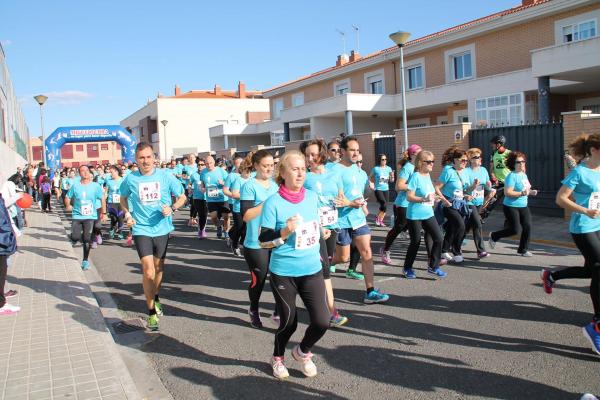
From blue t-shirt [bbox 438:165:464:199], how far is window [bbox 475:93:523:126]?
13.5 meters

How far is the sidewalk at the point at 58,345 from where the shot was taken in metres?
3.92

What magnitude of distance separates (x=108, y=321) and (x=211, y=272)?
2594 mm

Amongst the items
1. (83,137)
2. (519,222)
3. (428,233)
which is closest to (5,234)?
(428,233)

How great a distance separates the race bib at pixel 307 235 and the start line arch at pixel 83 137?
87.8 feet

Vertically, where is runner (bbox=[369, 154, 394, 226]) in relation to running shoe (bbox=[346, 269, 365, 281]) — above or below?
above

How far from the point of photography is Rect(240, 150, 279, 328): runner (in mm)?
5285

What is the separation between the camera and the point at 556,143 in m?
13.1

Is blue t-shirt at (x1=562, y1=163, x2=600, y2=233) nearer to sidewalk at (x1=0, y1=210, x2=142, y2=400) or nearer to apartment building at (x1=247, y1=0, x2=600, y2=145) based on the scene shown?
sidewalk at (x1=0, y1=210, x2=142, y2=400)

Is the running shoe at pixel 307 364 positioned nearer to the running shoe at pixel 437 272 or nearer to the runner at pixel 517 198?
the running shoe at pixel 437 272

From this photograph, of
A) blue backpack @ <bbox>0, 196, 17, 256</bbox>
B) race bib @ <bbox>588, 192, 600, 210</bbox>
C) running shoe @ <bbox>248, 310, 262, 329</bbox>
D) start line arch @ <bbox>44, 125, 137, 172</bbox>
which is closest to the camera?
race bib @ <bbox>588, 192, 600, 210</bbox>

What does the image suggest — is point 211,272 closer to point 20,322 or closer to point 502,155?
point 20,322

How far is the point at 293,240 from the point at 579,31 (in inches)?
783

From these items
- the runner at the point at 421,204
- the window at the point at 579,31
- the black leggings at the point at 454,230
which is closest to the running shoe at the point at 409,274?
the runner at the point at 421,204

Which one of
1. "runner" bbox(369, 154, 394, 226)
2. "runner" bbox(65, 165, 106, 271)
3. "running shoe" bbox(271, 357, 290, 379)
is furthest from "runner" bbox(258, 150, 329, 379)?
"runner" bbox(369, 154, 394, 226)
